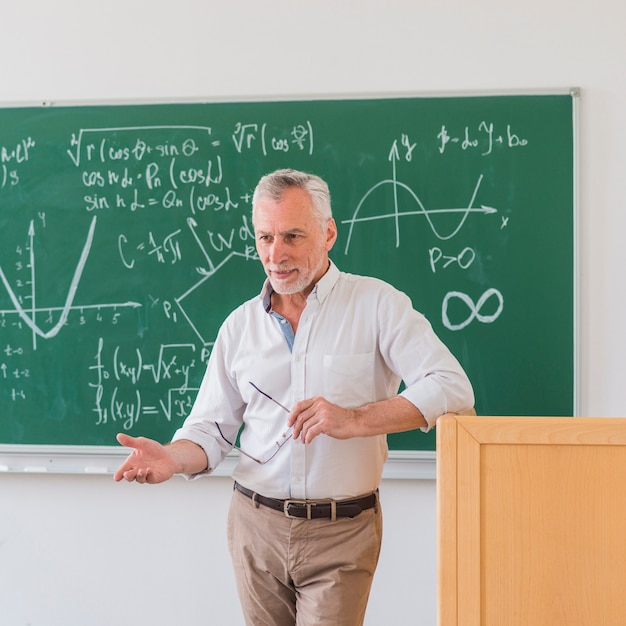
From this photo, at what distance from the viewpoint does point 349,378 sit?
194 centimetres

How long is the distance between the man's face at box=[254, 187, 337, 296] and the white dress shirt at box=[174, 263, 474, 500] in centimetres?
7

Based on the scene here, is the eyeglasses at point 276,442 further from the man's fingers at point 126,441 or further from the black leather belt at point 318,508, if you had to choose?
the man's fingers at point 126,441

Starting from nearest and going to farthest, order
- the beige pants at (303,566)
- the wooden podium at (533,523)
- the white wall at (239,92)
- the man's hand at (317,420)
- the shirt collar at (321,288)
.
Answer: the wooden podium at (533,523) < the man's hand at (317,420) < the beige pants at (303,566) < the shirt collar at (321,288) < the white wall at (239,92)

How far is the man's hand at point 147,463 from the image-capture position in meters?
1.72

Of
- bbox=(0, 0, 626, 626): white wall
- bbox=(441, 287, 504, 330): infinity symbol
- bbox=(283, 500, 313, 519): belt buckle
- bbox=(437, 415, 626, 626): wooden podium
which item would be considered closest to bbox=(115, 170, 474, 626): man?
bbox=(283, 500, 313, 519): belt buckle

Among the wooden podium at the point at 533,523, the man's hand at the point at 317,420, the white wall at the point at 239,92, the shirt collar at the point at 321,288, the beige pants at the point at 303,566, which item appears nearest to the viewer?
the wooden podium at the point at 533,523

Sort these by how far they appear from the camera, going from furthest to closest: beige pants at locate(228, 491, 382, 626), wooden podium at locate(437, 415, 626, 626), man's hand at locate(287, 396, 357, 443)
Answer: beige pants at locate(228, 491, 382, 626) < man's hand at locate(287, 396, 357, 443) < wooden podium at locate(437, 415, 626, 626)

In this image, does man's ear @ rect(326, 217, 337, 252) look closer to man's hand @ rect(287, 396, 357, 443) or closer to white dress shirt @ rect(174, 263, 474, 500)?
white dress shirt @ rect(174, 263, 474, 500)

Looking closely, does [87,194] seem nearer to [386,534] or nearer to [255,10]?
[255,10]

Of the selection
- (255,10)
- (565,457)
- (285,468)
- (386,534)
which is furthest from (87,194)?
(565,457)

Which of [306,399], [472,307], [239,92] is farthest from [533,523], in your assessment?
[239,92]

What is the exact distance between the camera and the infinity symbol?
2.76 m

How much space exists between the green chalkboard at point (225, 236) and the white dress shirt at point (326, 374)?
80cm

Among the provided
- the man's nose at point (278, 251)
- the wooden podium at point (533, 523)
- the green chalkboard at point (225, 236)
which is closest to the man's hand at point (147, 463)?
the man's nose at point (278, 251)
